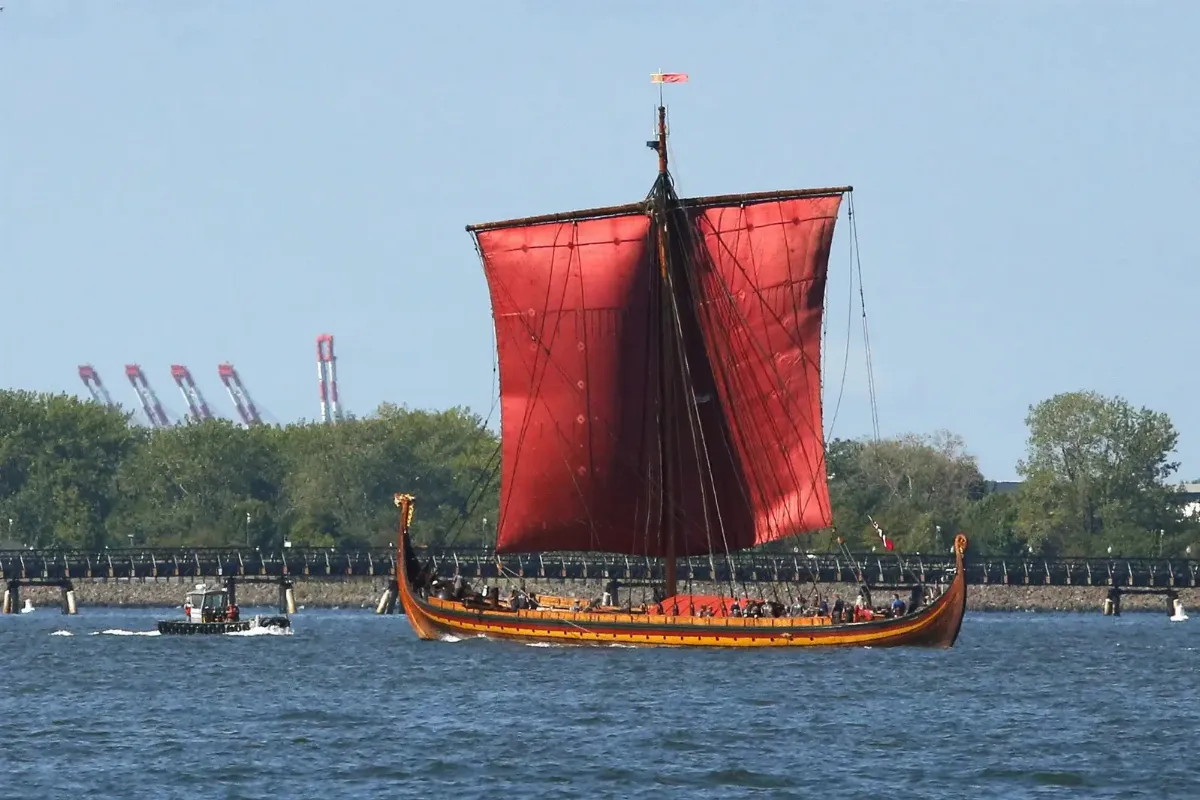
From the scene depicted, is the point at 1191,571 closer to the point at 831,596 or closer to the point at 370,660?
the point at 831,596

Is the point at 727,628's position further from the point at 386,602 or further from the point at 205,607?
the point at 386,602

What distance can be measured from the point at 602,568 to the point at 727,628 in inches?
2204

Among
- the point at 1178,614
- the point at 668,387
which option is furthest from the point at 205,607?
the point at 1178,614

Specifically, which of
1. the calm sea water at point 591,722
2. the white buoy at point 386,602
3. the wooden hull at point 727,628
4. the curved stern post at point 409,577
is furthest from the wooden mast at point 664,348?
the white buoy at point 386,602

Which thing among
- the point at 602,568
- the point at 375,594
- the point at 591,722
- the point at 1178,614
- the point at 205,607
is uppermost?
the point at 602,568

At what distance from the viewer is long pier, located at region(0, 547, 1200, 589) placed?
14388 cm

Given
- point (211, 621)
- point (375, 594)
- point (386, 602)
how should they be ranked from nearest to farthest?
1. point (211, 621)
2. point (386, 602)
3. point (375, 594)

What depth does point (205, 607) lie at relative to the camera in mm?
111875

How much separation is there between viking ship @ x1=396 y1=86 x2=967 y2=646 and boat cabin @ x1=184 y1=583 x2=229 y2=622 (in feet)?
69.8

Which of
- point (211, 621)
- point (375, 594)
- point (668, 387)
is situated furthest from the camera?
point (375, 594)

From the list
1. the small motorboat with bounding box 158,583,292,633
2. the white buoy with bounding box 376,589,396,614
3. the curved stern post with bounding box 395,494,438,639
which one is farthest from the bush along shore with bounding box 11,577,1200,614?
the curved stern post with bounding box 395,494,438,639

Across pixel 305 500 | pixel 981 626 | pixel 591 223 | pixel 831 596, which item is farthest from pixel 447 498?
pixel 591 223

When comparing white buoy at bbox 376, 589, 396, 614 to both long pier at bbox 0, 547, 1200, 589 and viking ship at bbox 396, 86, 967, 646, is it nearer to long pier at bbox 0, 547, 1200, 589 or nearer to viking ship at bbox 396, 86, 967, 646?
long pier at bbox 0, 547, 1200, 589

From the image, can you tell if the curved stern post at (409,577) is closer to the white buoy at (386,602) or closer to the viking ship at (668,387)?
the viking ship at (668,387)
